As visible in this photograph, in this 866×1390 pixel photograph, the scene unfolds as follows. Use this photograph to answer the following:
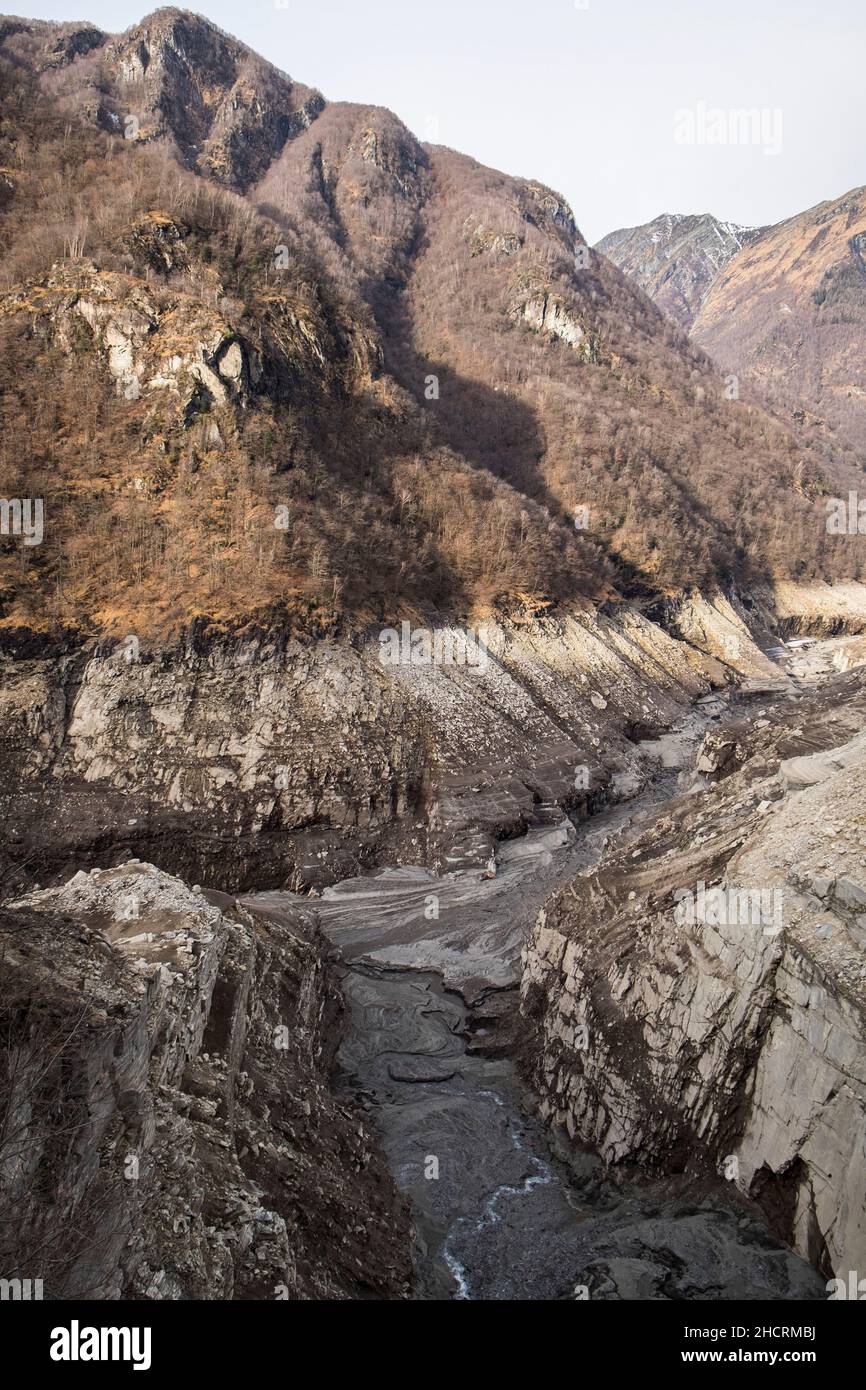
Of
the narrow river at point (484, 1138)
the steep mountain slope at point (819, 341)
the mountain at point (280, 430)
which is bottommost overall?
the narrow river at point (484, 1138)

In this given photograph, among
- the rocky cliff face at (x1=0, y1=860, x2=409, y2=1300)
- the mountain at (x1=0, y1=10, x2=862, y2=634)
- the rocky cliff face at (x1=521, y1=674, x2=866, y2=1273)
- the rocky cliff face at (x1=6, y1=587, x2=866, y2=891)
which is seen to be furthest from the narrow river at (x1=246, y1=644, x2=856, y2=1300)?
the mountain at (x1=0, y1=10, x2=862, y2=634)

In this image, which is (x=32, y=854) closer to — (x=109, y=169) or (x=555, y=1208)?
(x=555, y=1208)

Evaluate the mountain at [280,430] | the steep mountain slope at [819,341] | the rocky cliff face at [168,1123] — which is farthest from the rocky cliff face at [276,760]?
the steep mountain slope at [819,341]

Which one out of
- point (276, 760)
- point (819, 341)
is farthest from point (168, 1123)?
point (819, 341)

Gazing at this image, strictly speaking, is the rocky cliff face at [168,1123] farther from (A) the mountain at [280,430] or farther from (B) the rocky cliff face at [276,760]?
(A) the mountain at [280,430]

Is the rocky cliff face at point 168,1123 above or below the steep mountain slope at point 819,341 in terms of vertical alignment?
below
